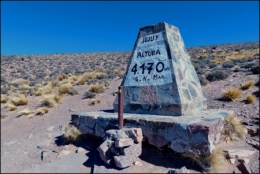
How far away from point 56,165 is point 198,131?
10.1 ft

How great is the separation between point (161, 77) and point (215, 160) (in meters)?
2.34

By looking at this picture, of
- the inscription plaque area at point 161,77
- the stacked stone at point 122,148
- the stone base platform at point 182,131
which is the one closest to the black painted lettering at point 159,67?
the inscription plaque area at point 161,77

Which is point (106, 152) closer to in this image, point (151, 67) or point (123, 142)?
point (123, 142)

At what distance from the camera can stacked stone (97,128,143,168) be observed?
12.9 feet

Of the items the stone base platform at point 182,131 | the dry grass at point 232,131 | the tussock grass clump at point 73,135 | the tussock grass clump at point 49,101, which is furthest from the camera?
the tussock grass clump at point 49,101

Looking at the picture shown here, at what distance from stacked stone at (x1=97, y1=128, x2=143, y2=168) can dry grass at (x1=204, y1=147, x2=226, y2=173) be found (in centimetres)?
136

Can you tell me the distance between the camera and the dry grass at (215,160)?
3.52 metres

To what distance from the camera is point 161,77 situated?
516cm

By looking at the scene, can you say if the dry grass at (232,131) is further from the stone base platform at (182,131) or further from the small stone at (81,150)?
the small stone at (81,150)

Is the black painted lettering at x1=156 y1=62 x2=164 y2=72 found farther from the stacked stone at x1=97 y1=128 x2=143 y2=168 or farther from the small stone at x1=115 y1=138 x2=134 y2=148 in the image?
the small stone at x1=115 y1=138 x2=134 y2=148

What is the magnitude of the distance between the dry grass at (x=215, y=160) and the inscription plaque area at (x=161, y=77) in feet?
3.90

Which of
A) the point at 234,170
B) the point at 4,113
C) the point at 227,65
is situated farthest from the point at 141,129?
the point at 227,65

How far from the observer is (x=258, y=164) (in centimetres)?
361

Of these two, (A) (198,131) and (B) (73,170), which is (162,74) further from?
(B) (73,170)
